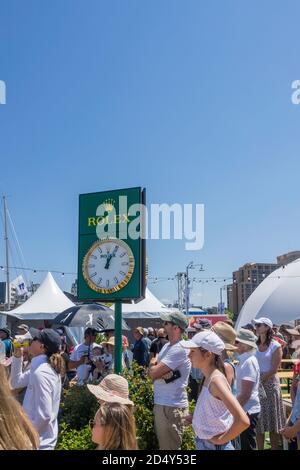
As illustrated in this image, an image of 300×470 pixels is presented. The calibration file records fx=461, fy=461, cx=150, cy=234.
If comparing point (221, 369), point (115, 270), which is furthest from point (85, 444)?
point (115, 270)

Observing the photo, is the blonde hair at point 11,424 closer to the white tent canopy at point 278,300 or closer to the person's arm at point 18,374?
the person's arm at point 18,374

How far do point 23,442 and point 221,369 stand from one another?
200 cm

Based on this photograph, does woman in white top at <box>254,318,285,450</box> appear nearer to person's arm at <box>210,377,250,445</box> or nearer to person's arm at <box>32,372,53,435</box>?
person's arm at <box>210,377,250,445</box>

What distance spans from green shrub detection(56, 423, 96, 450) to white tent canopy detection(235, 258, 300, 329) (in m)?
26.5

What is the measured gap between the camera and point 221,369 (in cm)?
357

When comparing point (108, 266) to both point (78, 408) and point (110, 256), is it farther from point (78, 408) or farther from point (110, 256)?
point (78, 408)

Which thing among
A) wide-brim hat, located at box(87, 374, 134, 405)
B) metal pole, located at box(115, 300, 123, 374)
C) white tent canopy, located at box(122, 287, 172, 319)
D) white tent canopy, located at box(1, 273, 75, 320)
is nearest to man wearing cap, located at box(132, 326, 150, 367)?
metal pole, located at box(115, 300, 123, 374)

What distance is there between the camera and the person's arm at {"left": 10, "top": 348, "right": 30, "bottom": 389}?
17.0 feet

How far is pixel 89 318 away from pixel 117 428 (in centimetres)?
751

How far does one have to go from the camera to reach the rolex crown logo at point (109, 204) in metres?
7.70

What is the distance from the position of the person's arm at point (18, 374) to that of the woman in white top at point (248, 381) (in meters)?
2.35

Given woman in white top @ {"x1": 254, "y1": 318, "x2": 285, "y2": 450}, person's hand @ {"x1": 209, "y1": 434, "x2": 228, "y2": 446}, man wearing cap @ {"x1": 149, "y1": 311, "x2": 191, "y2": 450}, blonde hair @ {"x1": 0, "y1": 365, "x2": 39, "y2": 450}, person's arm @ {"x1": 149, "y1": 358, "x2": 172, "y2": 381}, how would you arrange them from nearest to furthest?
blonde hair @ {"x1": 0, "y1": 365, "x2": 39, "y2": 450}, person's hand @ {"x1": 209, "y1": 434, "x2": 228, "y2": 446}, person's arm @ {"x1": 149, "y1": 358, "x2": 172, "y2": 381}, man wearing cap @ {"x1": 149, "y1": 311, "x2": 191, "y2": 450}, woman in white top @ {"x1": 254, "y1": 318, "x2": 285, "y2": 450}

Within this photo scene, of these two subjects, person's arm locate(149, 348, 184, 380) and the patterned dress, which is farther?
the patterned dress
